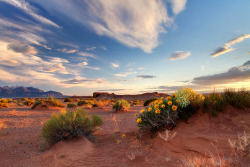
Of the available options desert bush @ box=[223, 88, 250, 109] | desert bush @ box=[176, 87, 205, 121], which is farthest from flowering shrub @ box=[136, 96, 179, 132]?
desert bush @ box=[223, 88, 250, 109]

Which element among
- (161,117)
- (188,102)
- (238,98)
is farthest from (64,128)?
(238,98)

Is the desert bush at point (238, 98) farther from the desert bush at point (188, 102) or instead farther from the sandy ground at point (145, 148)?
the desert bush at point (188, 102)

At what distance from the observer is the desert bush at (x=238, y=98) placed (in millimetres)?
5262

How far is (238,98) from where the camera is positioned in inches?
211

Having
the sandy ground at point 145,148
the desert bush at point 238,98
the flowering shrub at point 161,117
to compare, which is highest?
the desert bush at point 238,98

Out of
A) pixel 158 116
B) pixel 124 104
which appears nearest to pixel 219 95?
pixel 158 116

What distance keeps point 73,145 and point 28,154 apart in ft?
4.68

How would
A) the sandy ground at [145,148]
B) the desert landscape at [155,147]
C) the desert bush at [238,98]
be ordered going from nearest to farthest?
1. the desert landscape at [155,147]
2. the sandy ground at [145,148]
3. the desert bush at [238,98]

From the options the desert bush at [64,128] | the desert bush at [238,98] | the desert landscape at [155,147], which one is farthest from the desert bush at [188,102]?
the desert bush at [64,128]

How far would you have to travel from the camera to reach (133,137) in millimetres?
5879

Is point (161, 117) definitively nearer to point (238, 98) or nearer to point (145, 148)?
point (145, 148)

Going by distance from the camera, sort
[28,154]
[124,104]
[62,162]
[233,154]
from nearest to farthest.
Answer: [233,154] < [62,162] < [28,154] < [124,104]

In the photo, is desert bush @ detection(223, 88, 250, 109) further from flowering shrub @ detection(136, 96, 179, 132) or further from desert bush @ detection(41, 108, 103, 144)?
desert bush @ detection(41, 108, 103, 144)

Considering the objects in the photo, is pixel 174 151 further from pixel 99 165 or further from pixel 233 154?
pixel 99 165
